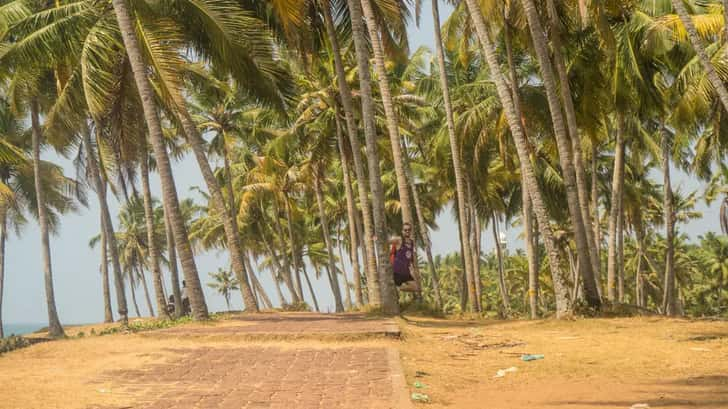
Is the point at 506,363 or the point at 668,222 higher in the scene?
the point at 668,222

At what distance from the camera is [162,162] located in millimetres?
14805

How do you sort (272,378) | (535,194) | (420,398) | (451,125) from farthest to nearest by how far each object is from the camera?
(451,125) → (535,194) → (272,378) → (420,398)

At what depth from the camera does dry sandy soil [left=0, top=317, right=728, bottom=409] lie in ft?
22.2

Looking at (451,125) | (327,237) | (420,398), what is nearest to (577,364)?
(420,398)

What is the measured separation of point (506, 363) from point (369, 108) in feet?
27.6

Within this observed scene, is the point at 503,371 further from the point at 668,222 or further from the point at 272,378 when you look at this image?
the point at 668,222

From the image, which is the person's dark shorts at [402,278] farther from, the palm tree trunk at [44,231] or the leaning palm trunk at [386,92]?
the palm tree trunk at [44,231]

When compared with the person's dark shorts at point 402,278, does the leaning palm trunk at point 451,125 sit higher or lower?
higher

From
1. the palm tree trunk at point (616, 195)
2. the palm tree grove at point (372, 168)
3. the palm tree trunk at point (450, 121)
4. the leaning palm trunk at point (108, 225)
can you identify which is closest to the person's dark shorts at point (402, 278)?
the palm tree grove at point (372, 168)

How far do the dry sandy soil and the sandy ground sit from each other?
0.04 ft

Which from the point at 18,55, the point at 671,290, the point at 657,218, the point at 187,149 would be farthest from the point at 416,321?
the point at 657,218

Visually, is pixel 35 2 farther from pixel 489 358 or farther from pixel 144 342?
pixel 489 358

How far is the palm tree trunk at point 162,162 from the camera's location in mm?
14516

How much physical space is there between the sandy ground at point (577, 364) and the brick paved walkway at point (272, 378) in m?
0.47
